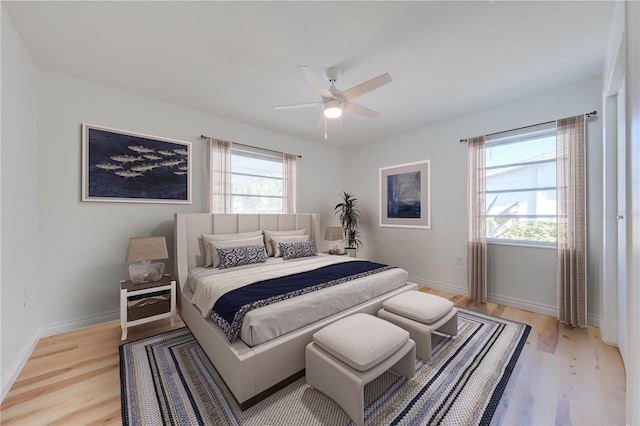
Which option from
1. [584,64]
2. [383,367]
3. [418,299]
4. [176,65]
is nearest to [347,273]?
[418,299]

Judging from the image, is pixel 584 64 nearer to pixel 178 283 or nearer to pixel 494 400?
pixel 494 400

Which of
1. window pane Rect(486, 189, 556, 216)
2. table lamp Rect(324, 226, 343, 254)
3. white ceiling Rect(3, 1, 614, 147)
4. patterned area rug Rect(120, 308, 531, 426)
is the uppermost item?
white ceiling Rect(3, 1, 614, 147)

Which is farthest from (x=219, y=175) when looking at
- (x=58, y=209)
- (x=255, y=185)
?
(x=58, y=209)

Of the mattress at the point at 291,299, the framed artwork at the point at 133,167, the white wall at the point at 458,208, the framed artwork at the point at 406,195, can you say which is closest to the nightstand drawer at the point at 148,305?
the mattress at the point at 291,299

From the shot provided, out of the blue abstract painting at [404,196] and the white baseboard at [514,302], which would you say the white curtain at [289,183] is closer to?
the blue abstract painting at [404,196]

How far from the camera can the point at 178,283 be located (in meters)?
2.93

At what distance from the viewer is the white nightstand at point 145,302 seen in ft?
8.03

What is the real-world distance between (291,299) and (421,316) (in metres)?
1.17

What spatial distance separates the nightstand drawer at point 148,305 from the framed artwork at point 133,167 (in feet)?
3.87

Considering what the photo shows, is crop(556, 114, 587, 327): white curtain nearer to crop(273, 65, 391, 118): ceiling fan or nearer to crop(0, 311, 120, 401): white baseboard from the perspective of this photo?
crop(273, 65, 391, 118): ceiling fan

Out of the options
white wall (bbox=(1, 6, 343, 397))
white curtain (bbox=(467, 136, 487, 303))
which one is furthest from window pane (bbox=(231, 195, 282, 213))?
white curtain (bbox=(467, 136, 487, 303))

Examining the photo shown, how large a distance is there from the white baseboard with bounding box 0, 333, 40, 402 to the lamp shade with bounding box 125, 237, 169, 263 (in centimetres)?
98

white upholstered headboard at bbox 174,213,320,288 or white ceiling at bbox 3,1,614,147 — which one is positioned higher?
white ceiling at bbox 3,1,614,147

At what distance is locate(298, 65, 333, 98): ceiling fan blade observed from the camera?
1.88 metres
